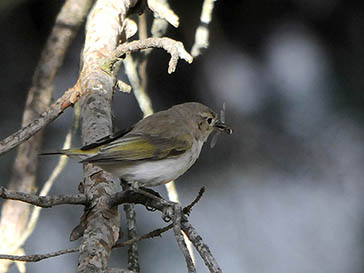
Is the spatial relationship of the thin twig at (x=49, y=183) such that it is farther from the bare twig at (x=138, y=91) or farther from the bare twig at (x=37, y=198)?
the bare twig at (x=37, y=198)

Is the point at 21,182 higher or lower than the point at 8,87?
lower

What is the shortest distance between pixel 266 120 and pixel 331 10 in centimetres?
→ 79

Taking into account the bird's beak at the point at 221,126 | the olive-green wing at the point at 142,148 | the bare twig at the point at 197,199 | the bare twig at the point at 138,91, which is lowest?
the bare twig at the point at 197,199

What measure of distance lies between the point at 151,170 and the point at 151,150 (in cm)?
12

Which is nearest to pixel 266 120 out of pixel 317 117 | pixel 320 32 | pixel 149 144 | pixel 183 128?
pixel 317 117

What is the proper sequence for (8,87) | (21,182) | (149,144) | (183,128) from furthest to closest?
(8,87) → (21,182) → (183,128) → (149,144)

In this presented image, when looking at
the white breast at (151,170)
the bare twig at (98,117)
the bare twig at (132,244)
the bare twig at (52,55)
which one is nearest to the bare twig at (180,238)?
the bare twig at (98,117)

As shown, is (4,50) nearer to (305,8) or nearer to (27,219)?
(27,219)

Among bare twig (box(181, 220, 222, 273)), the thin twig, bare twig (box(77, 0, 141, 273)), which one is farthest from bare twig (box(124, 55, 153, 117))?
bare twig (box(181, 220, 222, 273))

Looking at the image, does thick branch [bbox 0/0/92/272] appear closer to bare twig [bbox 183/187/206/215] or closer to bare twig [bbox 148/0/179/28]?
bare twig [bbox 148/0/179/28]

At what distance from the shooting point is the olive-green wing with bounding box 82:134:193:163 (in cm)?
224

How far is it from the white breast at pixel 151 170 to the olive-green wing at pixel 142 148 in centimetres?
3

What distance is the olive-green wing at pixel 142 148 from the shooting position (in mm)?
2242

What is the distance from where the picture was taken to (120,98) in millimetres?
3607
